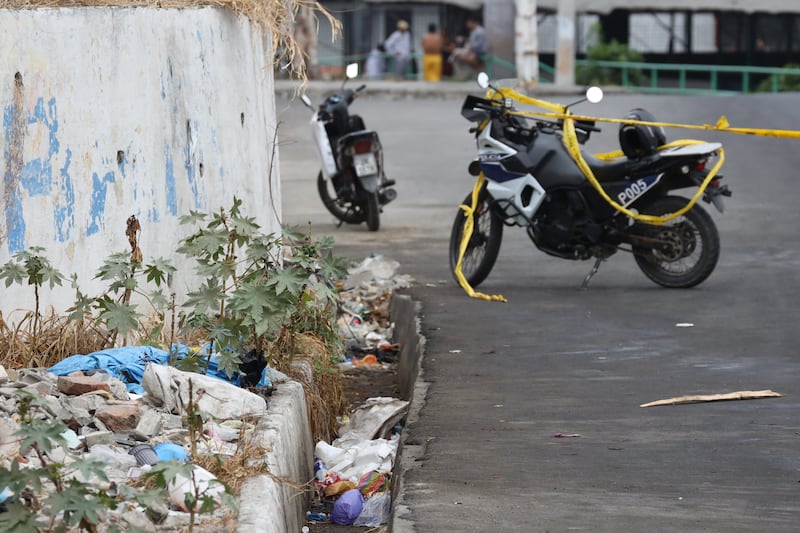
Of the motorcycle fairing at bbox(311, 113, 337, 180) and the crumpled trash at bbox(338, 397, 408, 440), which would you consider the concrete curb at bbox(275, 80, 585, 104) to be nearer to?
the motorcycle fairing at bbox(311, 113, 337, 180)

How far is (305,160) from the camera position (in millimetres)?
18859

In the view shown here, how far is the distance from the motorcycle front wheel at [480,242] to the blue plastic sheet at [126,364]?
155 inches

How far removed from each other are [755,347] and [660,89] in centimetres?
2343

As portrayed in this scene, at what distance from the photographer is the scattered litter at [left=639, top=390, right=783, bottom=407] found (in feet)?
20.9

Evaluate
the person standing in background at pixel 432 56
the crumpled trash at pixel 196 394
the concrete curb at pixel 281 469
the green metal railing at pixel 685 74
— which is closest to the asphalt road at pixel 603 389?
the concrete curb at pixel 281 469

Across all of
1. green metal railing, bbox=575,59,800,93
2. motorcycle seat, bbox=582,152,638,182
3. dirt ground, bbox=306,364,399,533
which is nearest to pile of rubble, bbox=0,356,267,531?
dirt ground, bbox=306,364,399,533

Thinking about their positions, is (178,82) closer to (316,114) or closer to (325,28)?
(316,114)

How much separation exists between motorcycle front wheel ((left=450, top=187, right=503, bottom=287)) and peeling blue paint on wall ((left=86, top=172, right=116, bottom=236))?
12.0ft

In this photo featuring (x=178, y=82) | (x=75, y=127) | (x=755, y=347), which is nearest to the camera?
(x=75, y=127)

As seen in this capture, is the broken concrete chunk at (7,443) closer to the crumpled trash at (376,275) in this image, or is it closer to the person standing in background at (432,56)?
the crumpled trash at (376,275)

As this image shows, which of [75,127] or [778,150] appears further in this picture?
[778,150]

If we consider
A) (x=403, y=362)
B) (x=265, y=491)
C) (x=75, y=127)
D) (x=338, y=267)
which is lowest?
(x=403, y=362)

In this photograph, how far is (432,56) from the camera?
32.8m

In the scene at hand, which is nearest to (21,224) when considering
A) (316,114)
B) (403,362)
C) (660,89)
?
(403,362)
